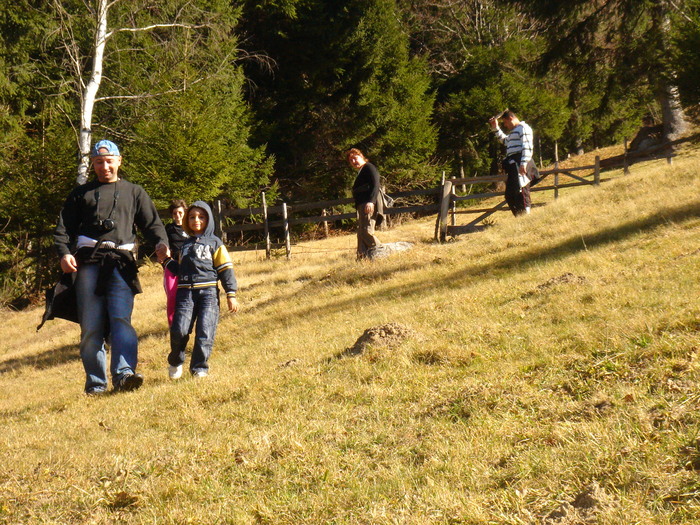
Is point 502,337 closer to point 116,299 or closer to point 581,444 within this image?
point 581,444

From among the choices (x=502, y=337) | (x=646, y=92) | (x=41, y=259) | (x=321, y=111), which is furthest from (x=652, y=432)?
(x=646, y=92)

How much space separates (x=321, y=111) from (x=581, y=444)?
24340mm

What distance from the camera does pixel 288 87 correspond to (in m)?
26.8

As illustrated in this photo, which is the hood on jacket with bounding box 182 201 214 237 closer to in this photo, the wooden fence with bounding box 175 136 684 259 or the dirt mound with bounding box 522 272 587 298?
the dirt mound with bounding box 522 272 587 298

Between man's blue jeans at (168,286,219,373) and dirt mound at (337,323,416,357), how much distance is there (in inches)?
51.0

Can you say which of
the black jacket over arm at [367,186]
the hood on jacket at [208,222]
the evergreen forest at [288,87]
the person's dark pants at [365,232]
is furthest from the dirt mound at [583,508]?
the evergreen forest at [288,87]

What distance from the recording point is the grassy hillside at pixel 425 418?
3.08 meters

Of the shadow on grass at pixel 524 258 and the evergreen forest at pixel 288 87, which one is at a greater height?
the evergreen forest at pixel 288 87

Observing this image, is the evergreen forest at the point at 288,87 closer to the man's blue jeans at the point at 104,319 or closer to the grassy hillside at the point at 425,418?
the man's blue jeans at the point at 104,319

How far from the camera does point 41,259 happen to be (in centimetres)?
2020

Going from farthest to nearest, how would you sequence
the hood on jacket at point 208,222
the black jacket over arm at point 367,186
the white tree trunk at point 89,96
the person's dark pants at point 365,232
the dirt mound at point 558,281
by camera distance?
the white tree trunk at point 89,96 < the person's dark pants at point 365,232 < the black jacket over arm at point 367,186 < the dirt mound at point 558,281 < the hood on jacket at point 208,222

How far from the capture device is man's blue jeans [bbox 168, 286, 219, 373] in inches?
258

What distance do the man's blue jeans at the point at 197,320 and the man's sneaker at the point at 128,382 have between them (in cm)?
53

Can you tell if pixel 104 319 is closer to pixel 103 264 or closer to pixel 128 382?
pixel 103 264
